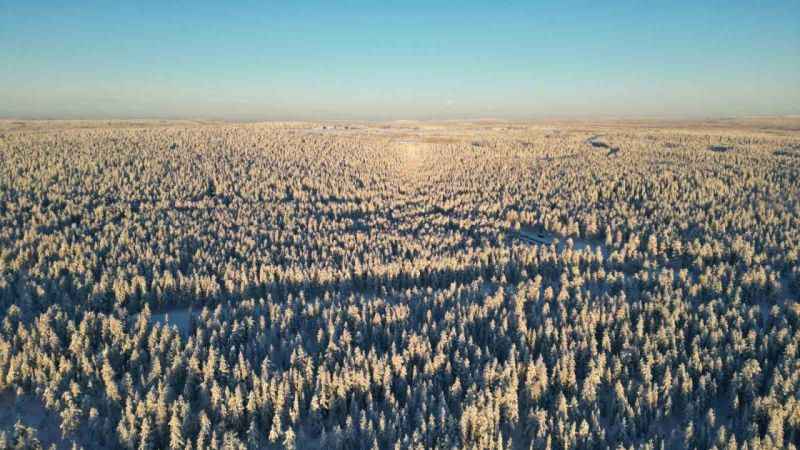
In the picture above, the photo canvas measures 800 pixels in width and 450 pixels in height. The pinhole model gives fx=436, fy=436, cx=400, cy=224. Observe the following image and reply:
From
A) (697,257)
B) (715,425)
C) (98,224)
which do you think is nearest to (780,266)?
(697,257)

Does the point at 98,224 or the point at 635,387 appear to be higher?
the point at 98,224

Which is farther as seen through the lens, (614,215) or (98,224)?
(614,215)

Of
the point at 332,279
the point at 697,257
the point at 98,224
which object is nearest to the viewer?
the point at 332,279

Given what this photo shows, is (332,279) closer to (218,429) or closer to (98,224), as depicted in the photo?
(218,429)

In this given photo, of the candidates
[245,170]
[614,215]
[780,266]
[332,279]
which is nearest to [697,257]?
[780,266]

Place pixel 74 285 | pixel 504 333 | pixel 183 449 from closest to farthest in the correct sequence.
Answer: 1. pixel 183 449
2. pixel 504 333
3. pixel 74 285

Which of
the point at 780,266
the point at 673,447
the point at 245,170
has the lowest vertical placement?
the point at 673,447
